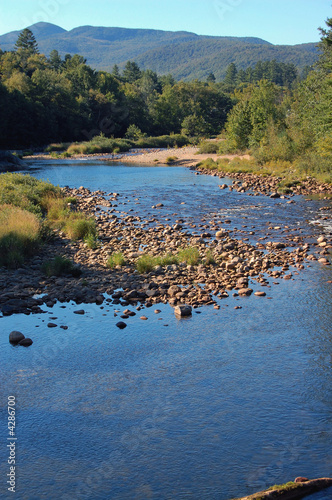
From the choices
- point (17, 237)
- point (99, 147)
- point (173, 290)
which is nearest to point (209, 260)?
point (173, 290)

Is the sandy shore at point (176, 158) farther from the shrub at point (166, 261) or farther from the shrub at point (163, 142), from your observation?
the shrub at point (166, 261)

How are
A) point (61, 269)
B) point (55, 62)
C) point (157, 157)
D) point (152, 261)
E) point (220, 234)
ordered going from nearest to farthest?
point (61, 269), point (152, 261), point (220, 234), point (157, 157), point (55, 62)

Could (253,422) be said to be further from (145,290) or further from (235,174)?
(235,174)

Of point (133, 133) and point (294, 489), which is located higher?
point (133, 133)

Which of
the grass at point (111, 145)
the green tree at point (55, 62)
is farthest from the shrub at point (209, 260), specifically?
the green tree at point (55, 62)

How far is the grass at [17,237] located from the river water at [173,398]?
3148 millimetres

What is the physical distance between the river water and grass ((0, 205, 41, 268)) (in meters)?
3.15

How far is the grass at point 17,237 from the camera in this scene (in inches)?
533

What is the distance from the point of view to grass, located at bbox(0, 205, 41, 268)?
1353 cm

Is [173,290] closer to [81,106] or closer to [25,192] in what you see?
[25,192]

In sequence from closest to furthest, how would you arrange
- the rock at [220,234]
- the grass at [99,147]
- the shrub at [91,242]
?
the shrub at [91,242] < the rock at [220,234] < the grass at [99,147]

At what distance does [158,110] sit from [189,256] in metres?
90.0

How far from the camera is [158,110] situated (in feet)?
326

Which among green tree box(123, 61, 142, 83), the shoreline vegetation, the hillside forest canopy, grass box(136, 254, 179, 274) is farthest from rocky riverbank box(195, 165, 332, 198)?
green tree box(123, 61, 142, 83)
